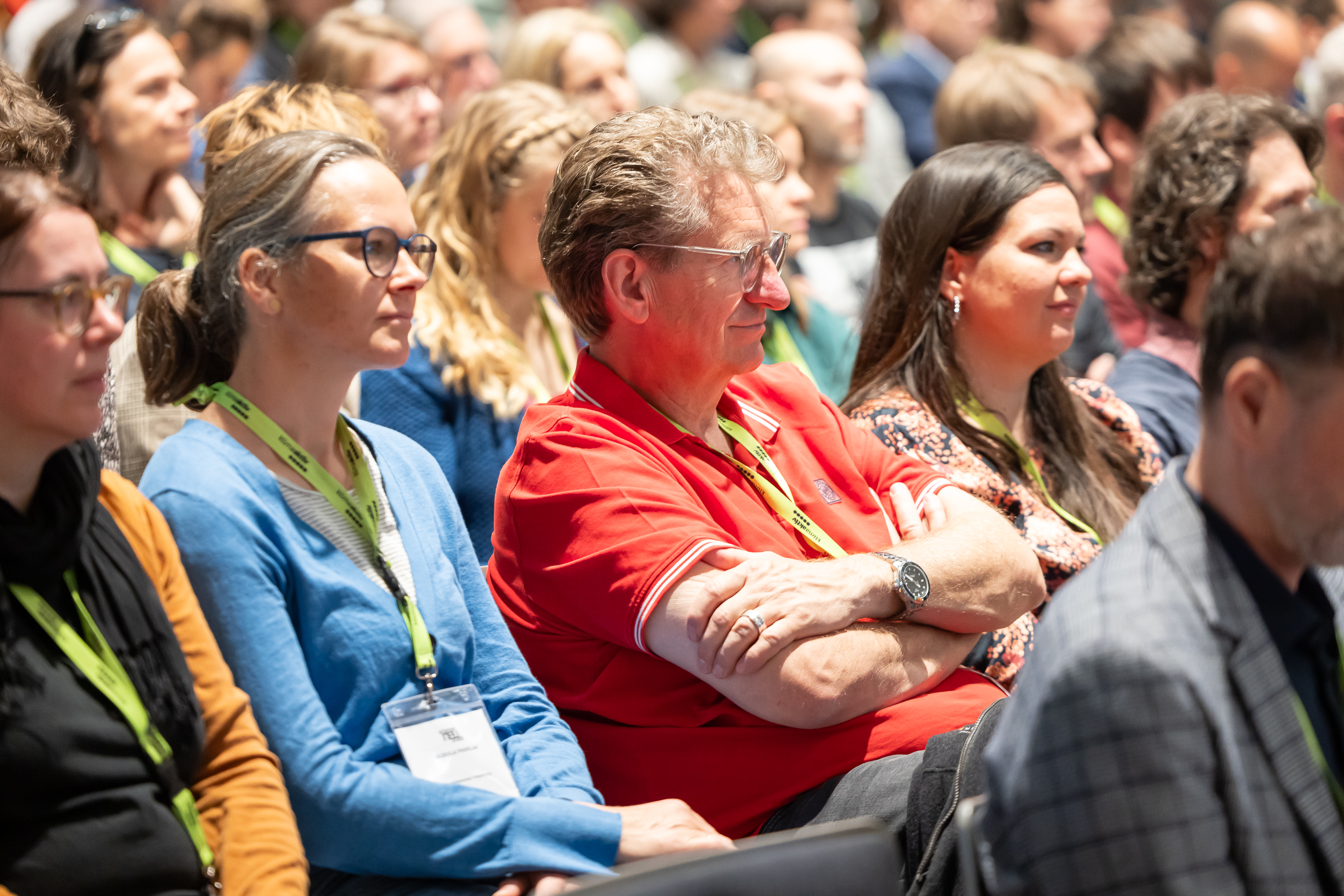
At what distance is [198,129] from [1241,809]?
2502mm

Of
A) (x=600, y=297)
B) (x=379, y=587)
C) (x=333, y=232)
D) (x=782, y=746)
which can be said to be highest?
(x=333, y=232)

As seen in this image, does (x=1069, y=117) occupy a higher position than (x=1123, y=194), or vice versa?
(x=1069, y=117)

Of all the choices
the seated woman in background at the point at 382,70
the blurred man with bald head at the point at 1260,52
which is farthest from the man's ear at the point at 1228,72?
the seated woman in background at the point at 382,70

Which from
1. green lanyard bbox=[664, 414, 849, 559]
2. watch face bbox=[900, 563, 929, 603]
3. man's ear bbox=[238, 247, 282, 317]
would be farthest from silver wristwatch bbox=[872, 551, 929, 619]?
man's ear bbox=[238, 247, 282, 317]

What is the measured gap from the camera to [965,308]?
2.88 m

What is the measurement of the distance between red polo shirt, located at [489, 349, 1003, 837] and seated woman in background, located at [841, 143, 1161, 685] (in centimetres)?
65

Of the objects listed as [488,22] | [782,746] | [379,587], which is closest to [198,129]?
[379,587]

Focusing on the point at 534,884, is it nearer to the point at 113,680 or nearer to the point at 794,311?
the point at 113,680

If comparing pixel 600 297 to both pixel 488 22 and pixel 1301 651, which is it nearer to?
pixel 1301 651

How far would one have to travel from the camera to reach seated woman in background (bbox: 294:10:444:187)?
4129 mm

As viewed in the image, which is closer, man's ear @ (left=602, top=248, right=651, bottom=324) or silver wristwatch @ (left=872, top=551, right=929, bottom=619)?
silver wristwatch @ (left=872, top=551, right=929, bottom=619)

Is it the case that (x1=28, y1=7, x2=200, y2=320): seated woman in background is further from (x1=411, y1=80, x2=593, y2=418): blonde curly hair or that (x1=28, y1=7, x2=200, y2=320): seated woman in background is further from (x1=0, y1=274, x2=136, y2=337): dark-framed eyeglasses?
(x1=0, y1=274, x2=136, y2=337): dark-framed eyeglasses

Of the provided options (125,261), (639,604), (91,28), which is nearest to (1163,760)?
(639,604)

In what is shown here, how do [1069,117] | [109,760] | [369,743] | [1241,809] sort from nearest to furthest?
[1241,809], [109,760], [369,743], [1069,117]
